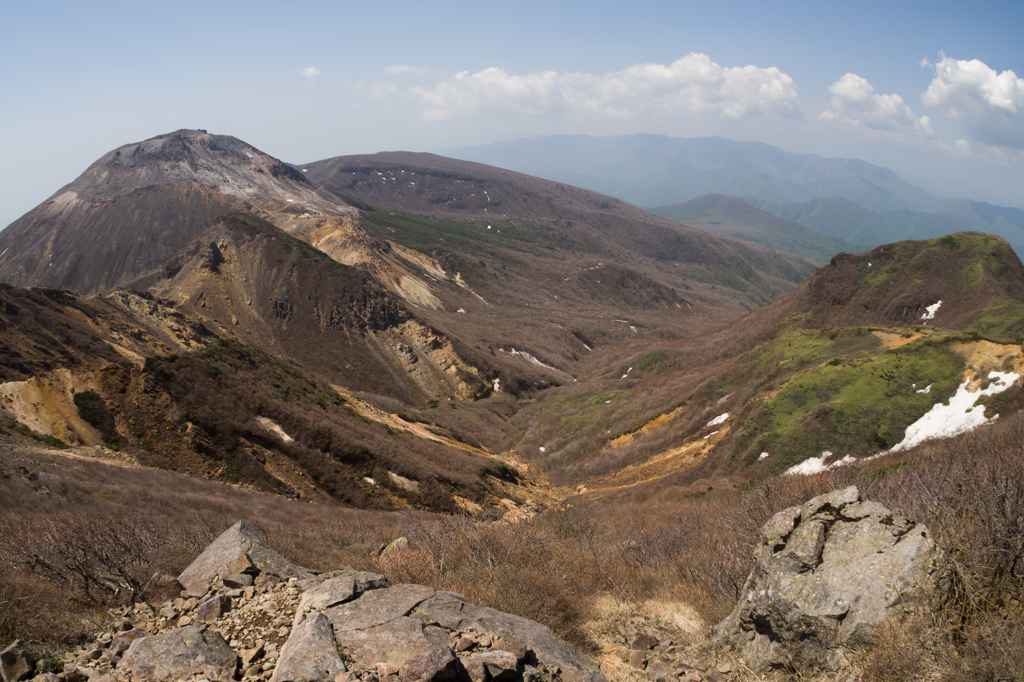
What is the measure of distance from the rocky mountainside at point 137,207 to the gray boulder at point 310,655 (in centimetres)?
10178

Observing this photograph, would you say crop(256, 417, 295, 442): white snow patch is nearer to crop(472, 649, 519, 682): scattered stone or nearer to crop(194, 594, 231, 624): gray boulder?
crop(194, 594, 231, 624): gray boulder

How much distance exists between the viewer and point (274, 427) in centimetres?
2303

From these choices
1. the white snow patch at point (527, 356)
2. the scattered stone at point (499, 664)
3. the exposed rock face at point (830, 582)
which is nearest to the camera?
the scattered stone at point (499, 664)

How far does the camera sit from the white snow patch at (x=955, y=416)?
18.5 meters

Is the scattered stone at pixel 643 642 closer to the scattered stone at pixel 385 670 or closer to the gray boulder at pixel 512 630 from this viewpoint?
the gray boulder at pixel 512 630

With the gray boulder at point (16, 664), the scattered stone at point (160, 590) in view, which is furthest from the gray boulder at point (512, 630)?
the gray boulder at point (16, 664)

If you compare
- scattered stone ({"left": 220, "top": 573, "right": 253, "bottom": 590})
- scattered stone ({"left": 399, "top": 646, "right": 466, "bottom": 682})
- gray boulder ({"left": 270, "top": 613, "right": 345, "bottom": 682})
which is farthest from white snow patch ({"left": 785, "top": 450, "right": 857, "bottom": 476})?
scattered stone ({"left": 220, "top": 573, "right": 253, "bottom": 590})

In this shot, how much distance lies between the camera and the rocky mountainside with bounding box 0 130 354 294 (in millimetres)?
101938

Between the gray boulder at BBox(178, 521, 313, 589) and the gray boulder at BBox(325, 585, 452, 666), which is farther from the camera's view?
the gray boulder at BBox(178, 521, 313, 589)

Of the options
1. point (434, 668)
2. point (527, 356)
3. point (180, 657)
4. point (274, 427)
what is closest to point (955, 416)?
point (434, 668)

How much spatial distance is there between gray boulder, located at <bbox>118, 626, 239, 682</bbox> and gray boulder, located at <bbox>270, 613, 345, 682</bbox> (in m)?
0.68

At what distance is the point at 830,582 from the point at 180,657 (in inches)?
305

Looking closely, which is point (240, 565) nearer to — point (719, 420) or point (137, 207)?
point (719, 420)

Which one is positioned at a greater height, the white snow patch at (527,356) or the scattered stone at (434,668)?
the scattered stone at (434,668)
